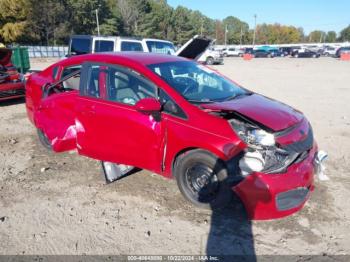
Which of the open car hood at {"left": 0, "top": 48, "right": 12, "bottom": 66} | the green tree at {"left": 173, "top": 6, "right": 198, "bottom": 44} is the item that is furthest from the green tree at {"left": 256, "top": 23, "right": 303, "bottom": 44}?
the open car hood at {"left": 0, "top": 48, "right": 12, "bottom": 66}

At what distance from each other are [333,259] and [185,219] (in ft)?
4.75

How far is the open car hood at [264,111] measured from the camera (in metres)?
3.33

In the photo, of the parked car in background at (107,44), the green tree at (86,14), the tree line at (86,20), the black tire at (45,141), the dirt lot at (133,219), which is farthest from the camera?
the green tree at (86,14)

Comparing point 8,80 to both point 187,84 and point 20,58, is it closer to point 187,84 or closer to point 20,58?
point 20,58

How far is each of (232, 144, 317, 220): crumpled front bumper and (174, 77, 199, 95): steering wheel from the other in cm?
135

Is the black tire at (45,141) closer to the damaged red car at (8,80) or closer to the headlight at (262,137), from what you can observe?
the headlight at (262,137)

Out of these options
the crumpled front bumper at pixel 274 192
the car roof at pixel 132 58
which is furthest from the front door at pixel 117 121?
the crumpled front bumper at pixel 274 192

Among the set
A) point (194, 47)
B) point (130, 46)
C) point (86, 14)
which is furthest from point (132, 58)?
point (86, 14)

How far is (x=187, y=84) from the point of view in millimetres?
3961

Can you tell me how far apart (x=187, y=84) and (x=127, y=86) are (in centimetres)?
76

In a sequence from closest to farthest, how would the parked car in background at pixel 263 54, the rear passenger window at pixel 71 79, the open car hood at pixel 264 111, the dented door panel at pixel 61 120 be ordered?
the open car hood at pixel 264 111 < the dented door panel at pixel 61 120 < the rear passenger window at pixel 71 79 < the parked car in background at pixel 263 54

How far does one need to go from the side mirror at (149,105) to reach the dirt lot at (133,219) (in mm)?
1133

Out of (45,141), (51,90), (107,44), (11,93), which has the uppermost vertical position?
(107,44)

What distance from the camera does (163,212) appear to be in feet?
11.6
